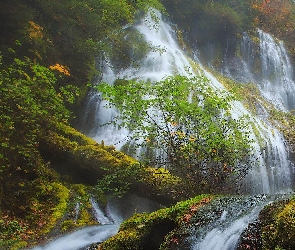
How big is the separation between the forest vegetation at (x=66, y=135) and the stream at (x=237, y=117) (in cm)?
61

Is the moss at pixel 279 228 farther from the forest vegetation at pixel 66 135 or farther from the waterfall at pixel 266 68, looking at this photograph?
the waterfall at pixel 266 68

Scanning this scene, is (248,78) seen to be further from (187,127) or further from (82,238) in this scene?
(82,238)

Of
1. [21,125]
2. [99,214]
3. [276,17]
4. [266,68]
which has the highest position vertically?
[276,17]

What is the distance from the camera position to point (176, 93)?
20.4ft

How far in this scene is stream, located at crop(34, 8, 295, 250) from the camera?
447 cm

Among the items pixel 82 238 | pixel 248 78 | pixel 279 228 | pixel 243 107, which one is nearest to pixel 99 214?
pixel 82 238

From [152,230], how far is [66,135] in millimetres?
6303

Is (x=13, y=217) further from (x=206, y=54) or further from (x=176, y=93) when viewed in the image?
(x=206, y=54)

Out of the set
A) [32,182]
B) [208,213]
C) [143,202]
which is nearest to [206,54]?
[143,202]

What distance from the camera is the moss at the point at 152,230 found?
4.99 m

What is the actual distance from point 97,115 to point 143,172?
4979 mm

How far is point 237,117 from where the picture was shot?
1364 cm

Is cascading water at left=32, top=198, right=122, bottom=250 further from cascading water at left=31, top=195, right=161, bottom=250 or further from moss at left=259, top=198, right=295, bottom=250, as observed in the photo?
moss at left=259, top=198, right=295, bottom=250

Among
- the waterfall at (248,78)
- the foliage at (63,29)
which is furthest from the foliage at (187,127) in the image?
the foliage at (63,29)
